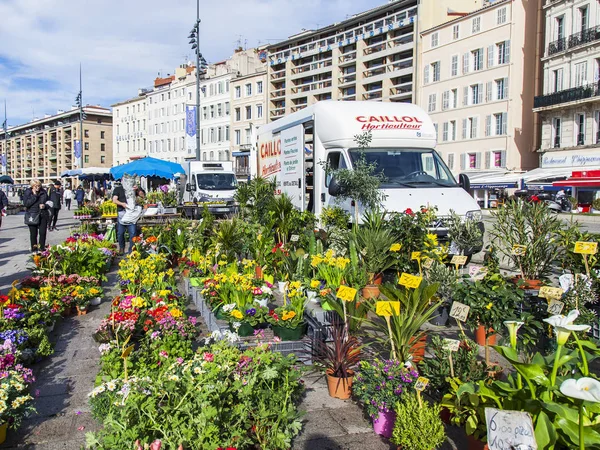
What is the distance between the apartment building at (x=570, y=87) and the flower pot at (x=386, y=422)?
37.2 metres

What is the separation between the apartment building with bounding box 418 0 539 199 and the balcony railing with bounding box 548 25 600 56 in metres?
2.49

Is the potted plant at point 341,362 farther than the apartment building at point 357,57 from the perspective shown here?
No

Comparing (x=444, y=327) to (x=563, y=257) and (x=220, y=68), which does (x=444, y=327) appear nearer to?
(x=563, y=257)

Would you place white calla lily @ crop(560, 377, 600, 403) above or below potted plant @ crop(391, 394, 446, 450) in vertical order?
above

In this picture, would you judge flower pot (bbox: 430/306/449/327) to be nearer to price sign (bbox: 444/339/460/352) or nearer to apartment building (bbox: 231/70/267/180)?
price sign (bbox: 444/339/460/352)

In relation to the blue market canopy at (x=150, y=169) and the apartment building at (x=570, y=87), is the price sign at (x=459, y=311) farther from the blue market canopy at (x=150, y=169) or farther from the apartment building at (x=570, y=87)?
the apartment building at (x=570, y=87)

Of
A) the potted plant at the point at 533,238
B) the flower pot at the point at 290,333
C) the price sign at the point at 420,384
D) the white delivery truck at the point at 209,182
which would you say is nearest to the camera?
the price sign at the point at 420,384

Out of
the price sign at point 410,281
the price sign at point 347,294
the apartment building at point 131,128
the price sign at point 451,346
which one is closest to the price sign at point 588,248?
the price sign at point 410,281

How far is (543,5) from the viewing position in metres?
40.8

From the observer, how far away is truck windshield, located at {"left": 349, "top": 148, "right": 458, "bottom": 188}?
10219mm

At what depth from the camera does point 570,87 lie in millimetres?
37875

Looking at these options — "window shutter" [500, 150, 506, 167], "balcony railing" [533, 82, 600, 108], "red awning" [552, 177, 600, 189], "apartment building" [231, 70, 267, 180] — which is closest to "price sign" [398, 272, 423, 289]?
"red awning" [552, 177, 600, 189]

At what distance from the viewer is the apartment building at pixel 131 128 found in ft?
289

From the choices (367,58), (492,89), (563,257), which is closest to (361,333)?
(563,257)
